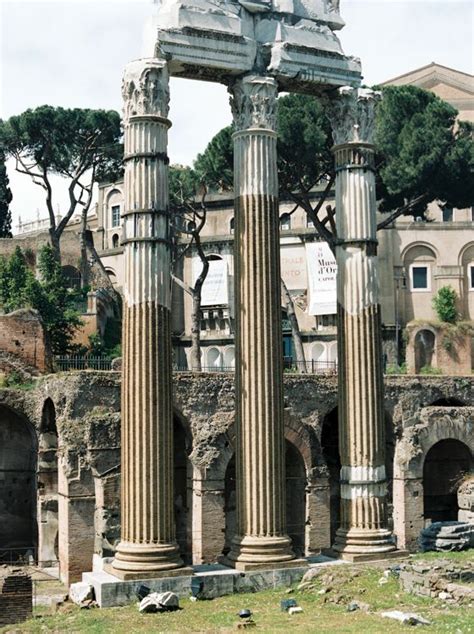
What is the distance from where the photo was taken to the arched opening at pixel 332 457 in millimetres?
23391

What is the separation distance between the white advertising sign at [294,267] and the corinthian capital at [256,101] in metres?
23.9

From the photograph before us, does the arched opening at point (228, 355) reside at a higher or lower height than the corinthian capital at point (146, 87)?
lower

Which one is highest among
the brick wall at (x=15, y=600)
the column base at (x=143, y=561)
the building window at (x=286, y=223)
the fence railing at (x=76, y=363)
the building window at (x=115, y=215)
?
the building window at (x=115, y=215)

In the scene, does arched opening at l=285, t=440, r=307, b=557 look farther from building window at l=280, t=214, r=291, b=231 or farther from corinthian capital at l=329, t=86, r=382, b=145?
building window at l=280, t=214, r=291, b=231

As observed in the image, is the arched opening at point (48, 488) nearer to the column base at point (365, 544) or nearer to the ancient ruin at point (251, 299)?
the ancient ruin at point (251, 299)

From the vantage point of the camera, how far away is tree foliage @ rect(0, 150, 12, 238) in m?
43.8

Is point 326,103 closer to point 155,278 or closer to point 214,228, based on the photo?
point 155,278

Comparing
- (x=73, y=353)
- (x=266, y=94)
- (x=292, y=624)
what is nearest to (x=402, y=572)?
(x=292, y=624)

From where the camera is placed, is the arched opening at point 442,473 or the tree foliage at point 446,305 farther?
the tree foliage at point 446,305

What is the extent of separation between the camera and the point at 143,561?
1366 cm

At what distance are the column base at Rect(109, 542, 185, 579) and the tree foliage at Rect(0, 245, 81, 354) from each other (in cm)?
1835

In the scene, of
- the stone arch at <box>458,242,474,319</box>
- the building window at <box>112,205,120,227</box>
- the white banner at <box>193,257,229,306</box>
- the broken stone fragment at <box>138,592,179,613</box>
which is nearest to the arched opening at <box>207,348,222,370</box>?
the white banner at <box>193,257,229,306</box>

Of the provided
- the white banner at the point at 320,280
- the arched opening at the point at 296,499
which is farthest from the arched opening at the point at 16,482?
the white banner at the point at 320,280

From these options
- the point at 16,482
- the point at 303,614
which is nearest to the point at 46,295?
the point at 16,482
